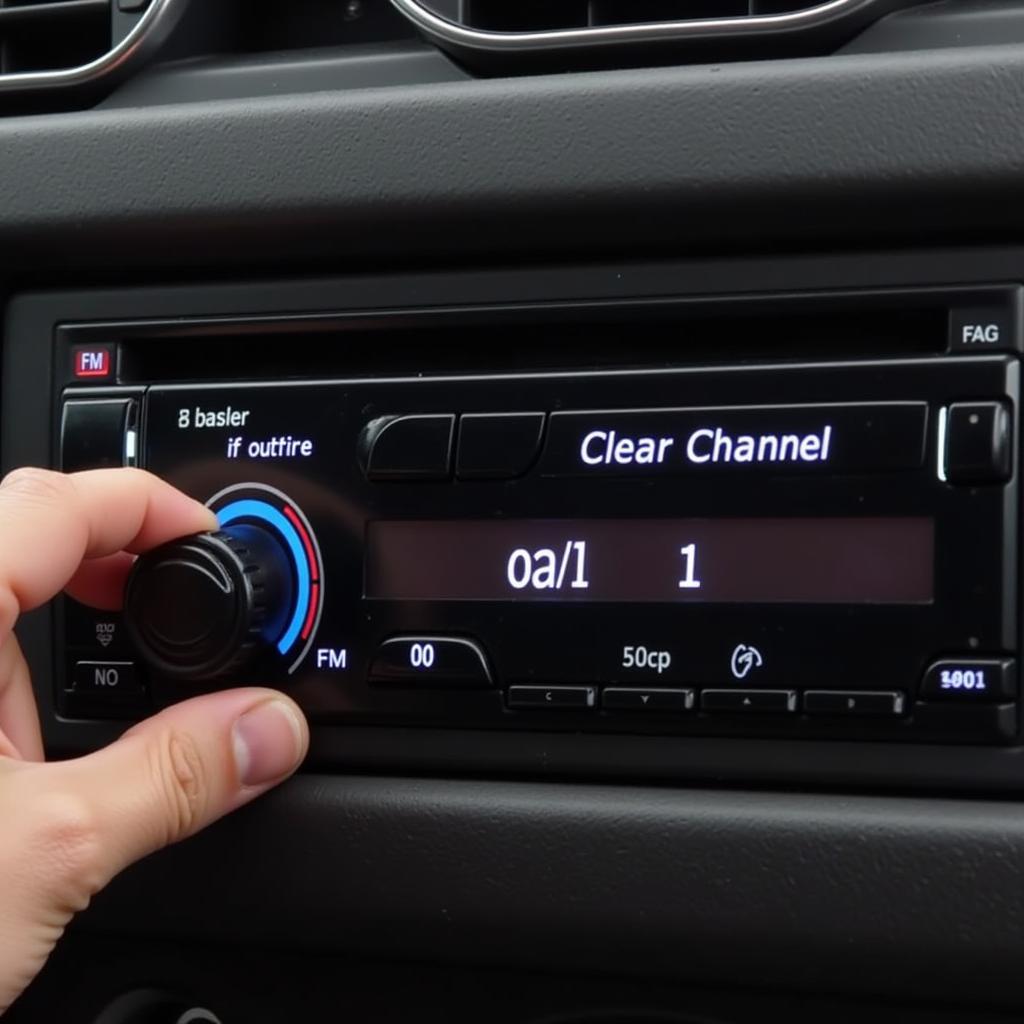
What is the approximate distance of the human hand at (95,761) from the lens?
0.55 metres

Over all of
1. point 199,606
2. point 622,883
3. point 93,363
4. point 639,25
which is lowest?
point 622,883

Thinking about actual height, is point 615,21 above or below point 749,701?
above

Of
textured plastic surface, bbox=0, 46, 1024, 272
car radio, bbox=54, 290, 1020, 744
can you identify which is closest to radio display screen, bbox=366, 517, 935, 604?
car radio, bbox=54, 290, 1020, 744

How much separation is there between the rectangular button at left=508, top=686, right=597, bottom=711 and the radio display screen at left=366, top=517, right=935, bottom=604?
4 cm

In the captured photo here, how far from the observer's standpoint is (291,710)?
635 millimetres

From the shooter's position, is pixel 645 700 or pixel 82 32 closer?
pixel 645 700

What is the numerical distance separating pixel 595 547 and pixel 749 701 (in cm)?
10

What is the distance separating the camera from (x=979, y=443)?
0.58 meters

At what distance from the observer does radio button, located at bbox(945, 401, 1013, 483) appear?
1.90 feet

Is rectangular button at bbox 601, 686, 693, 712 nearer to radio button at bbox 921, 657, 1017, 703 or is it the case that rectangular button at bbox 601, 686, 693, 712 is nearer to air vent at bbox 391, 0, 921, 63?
radio button at bbox 921, 657, 1017, 703

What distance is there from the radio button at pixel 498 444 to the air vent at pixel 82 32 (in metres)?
0.26

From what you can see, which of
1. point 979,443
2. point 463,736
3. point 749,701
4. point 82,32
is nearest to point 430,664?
point 463,736

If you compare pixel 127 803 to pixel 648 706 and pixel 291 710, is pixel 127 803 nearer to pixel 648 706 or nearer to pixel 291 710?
pixel 291 710

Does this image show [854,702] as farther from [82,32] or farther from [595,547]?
[82,32]
